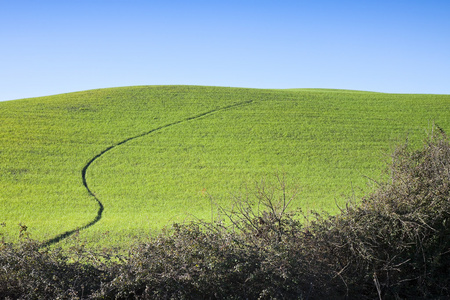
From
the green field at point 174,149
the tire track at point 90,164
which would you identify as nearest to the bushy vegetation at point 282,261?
the tire track at point 90,164

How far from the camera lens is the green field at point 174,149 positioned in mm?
17406

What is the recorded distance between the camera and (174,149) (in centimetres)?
2531

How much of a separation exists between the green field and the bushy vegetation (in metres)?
6.43

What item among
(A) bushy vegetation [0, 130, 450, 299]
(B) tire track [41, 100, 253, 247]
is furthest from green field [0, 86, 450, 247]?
(A) bushy vegetation [0, 130, 450, 299]

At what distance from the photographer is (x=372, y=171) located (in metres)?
22.7

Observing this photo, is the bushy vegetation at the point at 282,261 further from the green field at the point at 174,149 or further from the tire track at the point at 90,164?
the green field at the point at 174,149

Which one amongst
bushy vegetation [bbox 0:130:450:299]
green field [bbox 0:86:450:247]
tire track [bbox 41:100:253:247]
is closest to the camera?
bushy vegetation [bbox 0:130:450:299]

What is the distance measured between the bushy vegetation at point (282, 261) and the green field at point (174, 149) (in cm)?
643

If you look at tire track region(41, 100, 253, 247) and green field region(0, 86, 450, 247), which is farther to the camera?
green field region(0, 86, 450, 247)

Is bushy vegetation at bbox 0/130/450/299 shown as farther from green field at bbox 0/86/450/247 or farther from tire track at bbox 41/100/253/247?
green field at bbox 0/86/450/247

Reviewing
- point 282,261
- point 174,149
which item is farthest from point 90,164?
point 282,261

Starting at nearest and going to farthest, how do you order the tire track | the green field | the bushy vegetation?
the bushy vegetation < the tire track < the green field

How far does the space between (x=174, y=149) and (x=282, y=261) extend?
20.1 m

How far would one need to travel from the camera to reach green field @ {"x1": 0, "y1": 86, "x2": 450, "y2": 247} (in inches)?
685
